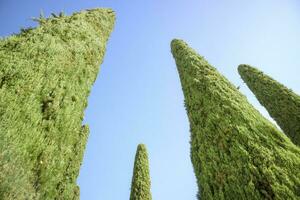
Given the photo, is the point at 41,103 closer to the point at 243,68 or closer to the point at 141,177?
the point at 141,177

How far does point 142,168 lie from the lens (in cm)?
1836

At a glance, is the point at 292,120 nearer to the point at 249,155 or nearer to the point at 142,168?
the point at 249,155

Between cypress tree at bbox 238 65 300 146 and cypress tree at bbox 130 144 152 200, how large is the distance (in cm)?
925

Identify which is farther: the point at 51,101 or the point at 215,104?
the point at 215,104

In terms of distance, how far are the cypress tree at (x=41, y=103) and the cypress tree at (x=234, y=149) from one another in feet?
11.4

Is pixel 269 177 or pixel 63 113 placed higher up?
pixel 63 113

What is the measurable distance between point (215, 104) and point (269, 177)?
8.48 feet

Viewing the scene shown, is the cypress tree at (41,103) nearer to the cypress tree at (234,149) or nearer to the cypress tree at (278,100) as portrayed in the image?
the cypress tree at (234,149)

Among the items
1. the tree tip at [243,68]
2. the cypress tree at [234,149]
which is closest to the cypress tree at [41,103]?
the cypress tree at [234,149]

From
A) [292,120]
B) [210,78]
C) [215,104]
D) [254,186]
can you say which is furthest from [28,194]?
[292,120]

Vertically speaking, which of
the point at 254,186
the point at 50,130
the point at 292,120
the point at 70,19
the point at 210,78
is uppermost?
the point at 70,19

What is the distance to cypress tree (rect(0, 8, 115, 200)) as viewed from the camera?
13.7 feet

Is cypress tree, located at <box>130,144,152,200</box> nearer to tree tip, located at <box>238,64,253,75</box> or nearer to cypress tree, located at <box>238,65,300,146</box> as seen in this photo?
cypress tree, located at <box>238,65,300,146</box>

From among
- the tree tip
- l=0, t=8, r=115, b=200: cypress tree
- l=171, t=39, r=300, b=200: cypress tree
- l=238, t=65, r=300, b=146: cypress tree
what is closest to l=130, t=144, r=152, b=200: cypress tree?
l=238, t=65, r=300, b=146: cypress tree
